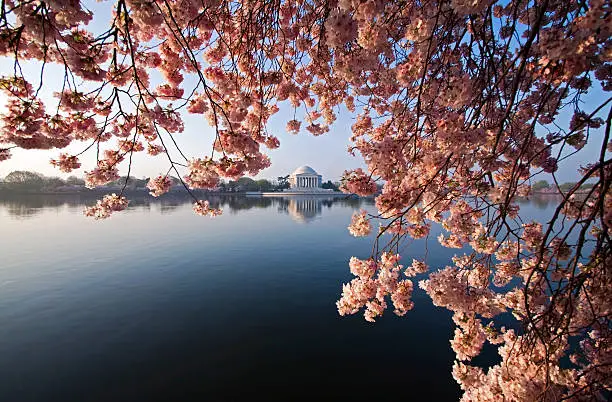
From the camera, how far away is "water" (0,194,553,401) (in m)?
4.54

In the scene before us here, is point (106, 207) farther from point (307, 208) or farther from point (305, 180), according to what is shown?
point (305, 180)

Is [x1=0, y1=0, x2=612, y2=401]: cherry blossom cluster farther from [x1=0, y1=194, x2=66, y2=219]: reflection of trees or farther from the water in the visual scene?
[x1=0, y1=194, x2=66, y2=219]: reflection of trees

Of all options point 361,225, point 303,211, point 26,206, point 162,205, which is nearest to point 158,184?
point 361,225

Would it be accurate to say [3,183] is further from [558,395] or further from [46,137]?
[558,395]

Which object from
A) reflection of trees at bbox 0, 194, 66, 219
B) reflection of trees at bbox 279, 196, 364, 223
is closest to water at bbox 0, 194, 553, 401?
reflection of trees at bbox 279, 196, 364, 223

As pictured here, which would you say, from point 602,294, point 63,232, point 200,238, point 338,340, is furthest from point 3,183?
point 602,294

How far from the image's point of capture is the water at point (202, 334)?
4539 mm

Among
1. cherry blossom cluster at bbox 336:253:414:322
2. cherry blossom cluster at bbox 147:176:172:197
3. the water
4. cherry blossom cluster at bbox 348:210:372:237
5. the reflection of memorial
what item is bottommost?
the water

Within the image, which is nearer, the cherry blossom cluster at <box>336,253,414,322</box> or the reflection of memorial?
the cherry blossom cluster at <box>336,253,414,322</box>

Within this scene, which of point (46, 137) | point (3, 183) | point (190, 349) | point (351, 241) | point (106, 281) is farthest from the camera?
point (3, 183)

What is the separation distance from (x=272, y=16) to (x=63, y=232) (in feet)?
63.1

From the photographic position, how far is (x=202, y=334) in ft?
19.4

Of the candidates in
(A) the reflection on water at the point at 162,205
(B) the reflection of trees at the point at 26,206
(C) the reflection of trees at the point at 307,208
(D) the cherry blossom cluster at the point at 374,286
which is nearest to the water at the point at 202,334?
(D) the cherry blossom cluster at the point at 374,286

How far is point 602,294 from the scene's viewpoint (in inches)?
85.0
